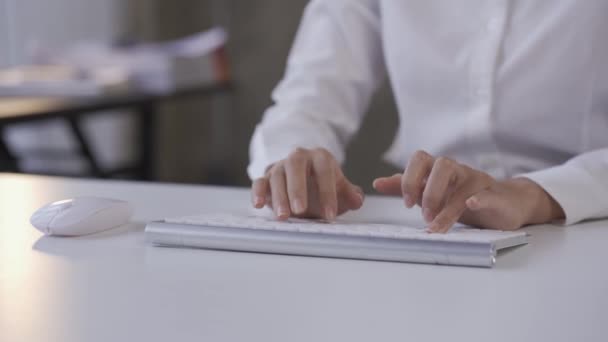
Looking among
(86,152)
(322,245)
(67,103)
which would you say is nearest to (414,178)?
(322,245)

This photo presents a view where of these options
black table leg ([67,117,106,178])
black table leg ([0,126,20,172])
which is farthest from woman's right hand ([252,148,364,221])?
black table leg ([67,117,106,178])

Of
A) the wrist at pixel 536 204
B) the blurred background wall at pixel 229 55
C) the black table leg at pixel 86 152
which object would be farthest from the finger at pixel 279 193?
the blurred background wall at pixel 229 55

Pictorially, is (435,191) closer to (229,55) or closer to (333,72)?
Answer: (333,72)

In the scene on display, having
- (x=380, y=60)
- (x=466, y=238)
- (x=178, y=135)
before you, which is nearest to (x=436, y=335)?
(x=466, y=238)

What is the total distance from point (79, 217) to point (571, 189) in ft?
1.53

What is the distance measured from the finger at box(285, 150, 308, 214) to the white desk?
12 centimetres

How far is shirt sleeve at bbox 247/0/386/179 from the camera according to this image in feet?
3.85

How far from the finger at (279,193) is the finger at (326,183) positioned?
34 mm

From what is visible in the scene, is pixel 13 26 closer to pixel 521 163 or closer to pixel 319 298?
pixel 521 163

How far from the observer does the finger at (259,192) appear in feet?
2.61

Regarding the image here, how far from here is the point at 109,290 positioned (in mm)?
551

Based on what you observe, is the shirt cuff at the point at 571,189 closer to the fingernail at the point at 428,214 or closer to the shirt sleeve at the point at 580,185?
the shirt sleeve at the point at 580,185

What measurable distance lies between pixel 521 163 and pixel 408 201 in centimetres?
45

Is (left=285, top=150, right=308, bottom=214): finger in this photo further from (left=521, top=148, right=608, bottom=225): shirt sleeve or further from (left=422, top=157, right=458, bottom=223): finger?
(left=521, top=148, right=608, bottom=225): shirt sleeve
